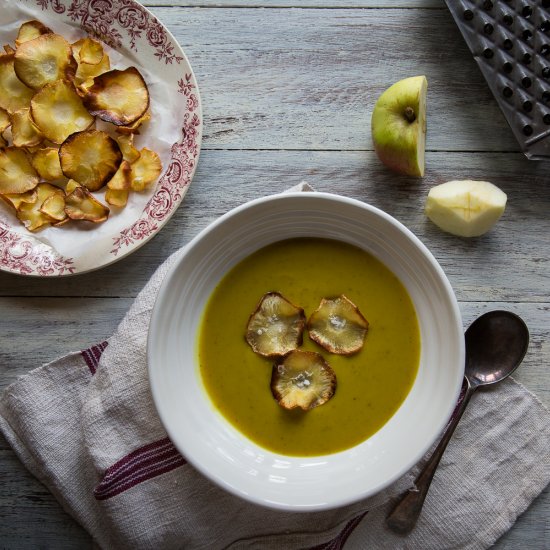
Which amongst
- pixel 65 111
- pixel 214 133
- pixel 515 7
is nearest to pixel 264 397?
pixel 214 133

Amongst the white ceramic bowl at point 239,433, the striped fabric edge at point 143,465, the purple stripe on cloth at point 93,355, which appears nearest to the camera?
the white ceramic bowl at point 239,433

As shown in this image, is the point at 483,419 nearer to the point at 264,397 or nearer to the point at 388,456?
the point at 388,456

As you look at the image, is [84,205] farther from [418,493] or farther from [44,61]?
[418,493]

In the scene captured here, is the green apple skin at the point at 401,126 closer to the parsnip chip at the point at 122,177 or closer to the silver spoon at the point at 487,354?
the silver spoon at the point at 487,354

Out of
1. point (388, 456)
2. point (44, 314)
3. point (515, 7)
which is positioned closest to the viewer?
point (388, 456)

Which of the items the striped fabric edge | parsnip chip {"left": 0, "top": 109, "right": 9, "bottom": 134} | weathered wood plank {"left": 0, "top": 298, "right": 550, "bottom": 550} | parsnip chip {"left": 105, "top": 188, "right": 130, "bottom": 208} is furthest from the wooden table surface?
parsnip chip {"left": 0, "top": 109, "right": 9, "bottom": 134}

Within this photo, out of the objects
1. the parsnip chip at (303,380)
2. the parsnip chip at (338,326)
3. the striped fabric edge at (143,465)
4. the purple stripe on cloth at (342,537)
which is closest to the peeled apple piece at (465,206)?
the parsnip chip at (338,326)
